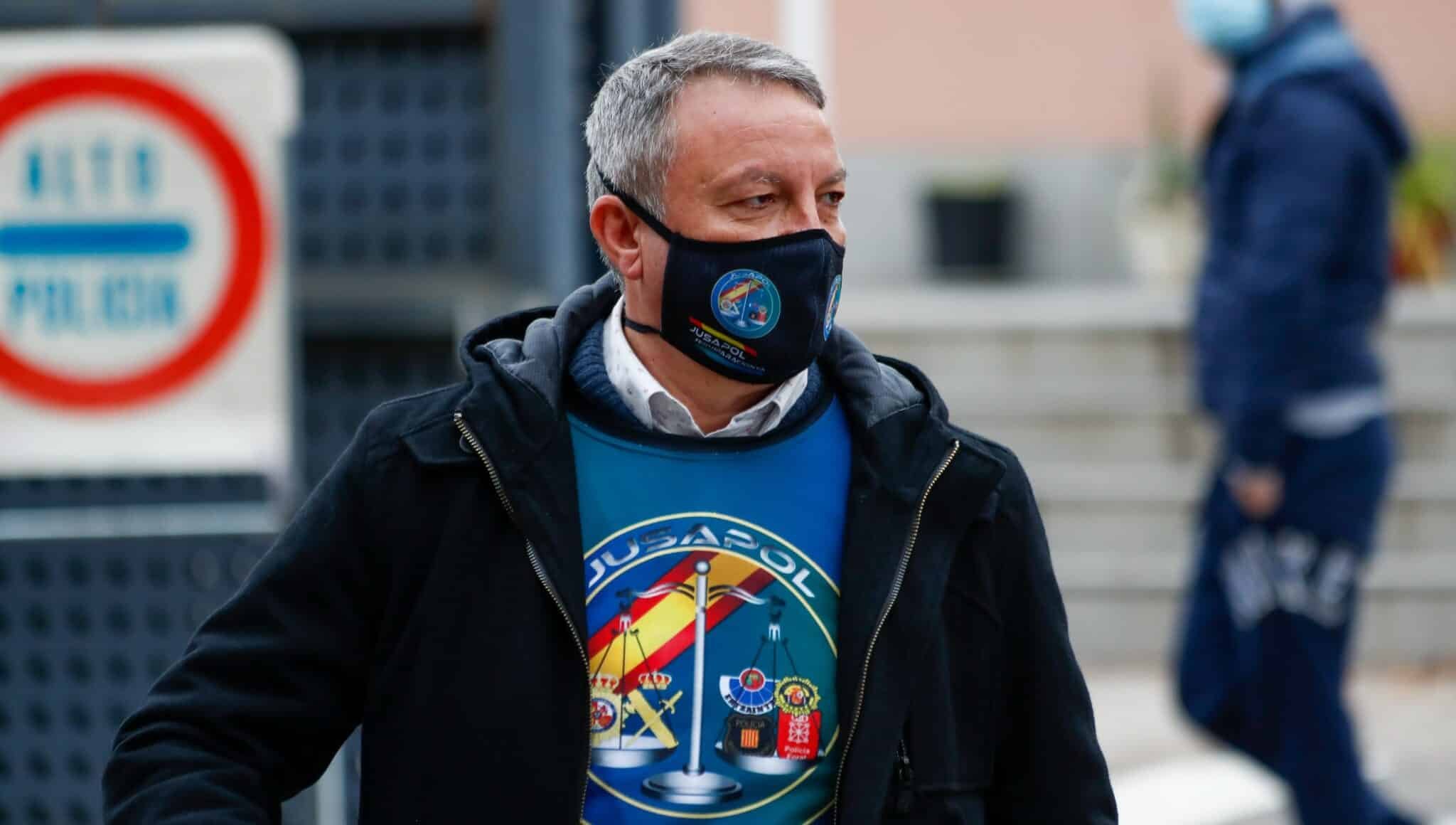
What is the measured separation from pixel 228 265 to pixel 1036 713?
180 centimetres

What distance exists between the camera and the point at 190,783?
2109mm

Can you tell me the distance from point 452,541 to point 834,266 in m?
0.51

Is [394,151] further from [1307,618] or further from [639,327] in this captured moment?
[1307,618]

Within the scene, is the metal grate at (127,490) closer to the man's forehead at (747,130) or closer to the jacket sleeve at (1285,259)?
the man's forehead at (747,130)

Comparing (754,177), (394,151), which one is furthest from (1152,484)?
(754,177)

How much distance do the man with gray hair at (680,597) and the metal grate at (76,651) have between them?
158 centimetres

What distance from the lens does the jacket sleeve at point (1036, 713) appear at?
2256 mm

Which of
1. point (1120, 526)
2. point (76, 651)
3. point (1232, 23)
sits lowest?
point (1120, 526)

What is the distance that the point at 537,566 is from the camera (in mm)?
2156

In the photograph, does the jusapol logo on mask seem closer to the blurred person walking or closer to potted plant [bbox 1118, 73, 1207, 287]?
the blurred person walking

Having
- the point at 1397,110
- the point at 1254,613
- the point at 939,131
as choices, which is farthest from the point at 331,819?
the point at 939,131

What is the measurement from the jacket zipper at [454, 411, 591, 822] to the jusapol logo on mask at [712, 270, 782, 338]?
1.00 ft

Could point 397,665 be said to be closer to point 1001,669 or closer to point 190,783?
point 190,783

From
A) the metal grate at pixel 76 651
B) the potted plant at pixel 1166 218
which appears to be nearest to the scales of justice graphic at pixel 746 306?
the metal grate at pixel 76 651
